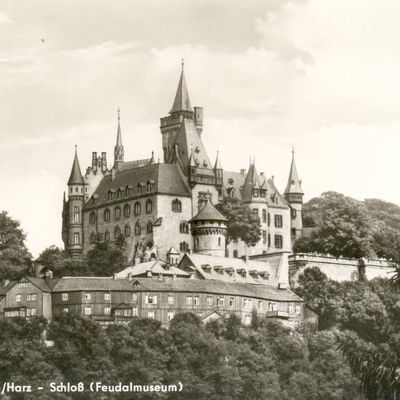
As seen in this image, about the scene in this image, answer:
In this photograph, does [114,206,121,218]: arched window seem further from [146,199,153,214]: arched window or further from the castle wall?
the castle wall

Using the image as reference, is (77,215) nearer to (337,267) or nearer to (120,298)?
(337,267)

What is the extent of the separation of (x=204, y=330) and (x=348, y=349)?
51248 mm

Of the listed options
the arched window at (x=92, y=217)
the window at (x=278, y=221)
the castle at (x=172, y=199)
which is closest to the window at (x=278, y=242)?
the castle at (x=172, y=199)

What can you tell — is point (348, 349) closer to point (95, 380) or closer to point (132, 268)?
point (95, 380)

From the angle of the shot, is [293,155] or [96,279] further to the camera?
[293,155]

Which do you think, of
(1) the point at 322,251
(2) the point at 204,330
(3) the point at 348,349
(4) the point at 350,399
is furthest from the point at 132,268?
(3) the point at 348,349

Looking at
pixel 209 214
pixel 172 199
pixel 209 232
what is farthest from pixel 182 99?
pixel 209 232

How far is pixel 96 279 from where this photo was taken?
83.4 meters

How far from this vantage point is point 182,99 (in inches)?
4414

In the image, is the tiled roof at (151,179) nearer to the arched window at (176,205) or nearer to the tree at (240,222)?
the arched window at (176,205)

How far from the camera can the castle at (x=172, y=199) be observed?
101 m

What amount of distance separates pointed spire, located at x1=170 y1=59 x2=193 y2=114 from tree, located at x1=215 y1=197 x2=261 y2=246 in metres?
14.1

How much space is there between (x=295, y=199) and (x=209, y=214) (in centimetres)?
2020

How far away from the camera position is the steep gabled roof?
367 ft
